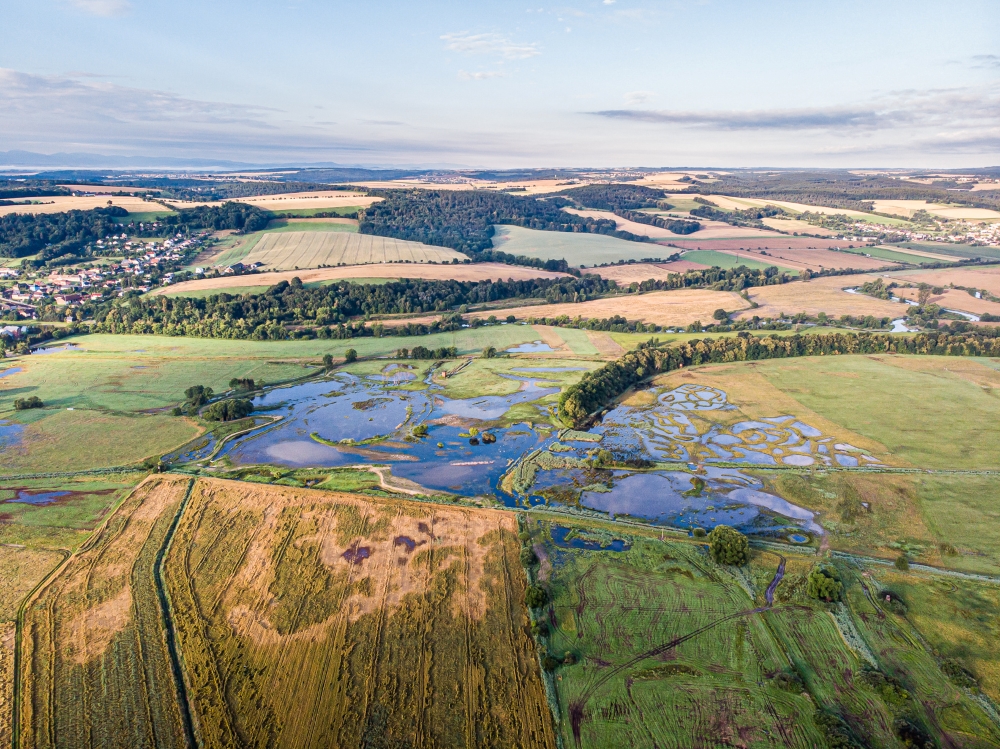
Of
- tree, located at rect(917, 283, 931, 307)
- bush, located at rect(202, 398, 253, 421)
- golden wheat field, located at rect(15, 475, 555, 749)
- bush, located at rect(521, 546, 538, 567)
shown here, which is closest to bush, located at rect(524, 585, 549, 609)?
golden wheat field, located at rect(15, 475, 555, 749)

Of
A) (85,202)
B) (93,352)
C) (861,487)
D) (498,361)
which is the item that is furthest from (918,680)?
(85,202)

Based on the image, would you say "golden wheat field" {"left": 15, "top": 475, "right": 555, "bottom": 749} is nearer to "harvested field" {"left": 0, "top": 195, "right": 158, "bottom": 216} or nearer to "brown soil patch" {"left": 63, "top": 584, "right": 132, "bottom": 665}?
"brown soil patch" {"left": 63, "top": 584, "right": 132, "bottom": 665}

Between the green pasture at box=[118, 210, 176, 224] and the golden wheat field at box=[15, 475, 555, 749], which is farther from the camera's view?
the green pasture at box=[118, 210, 176, 224]

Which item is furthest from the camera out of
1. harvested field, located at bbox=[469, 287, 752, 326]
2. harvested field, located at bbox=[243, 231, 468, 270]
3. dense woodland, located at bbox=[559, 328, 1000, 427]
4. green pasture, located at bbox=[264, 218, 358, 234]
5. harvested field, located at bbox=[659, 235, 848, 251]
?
harvested field, located at bbox=[659, 235, 848, 251]

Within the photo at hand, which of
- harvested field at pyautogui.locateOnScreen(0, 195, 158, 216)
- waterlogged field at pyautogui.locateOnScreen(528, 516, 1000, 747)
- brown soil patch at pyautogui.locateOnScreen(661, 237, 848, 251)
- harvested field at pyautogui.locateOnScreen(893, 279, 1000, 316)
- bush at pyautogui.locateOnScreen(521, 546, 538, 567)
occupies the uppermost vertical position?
harvested field at pyautogui.locateOnScreen(0, 195, 158, 216)

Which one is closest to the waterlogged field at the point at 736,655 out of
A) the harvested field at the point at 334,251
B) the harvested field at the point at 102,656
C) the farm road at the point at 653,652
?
the farm road at the point at 653,652

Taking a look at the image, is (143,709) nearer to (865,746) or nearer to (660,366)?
(865,746)
